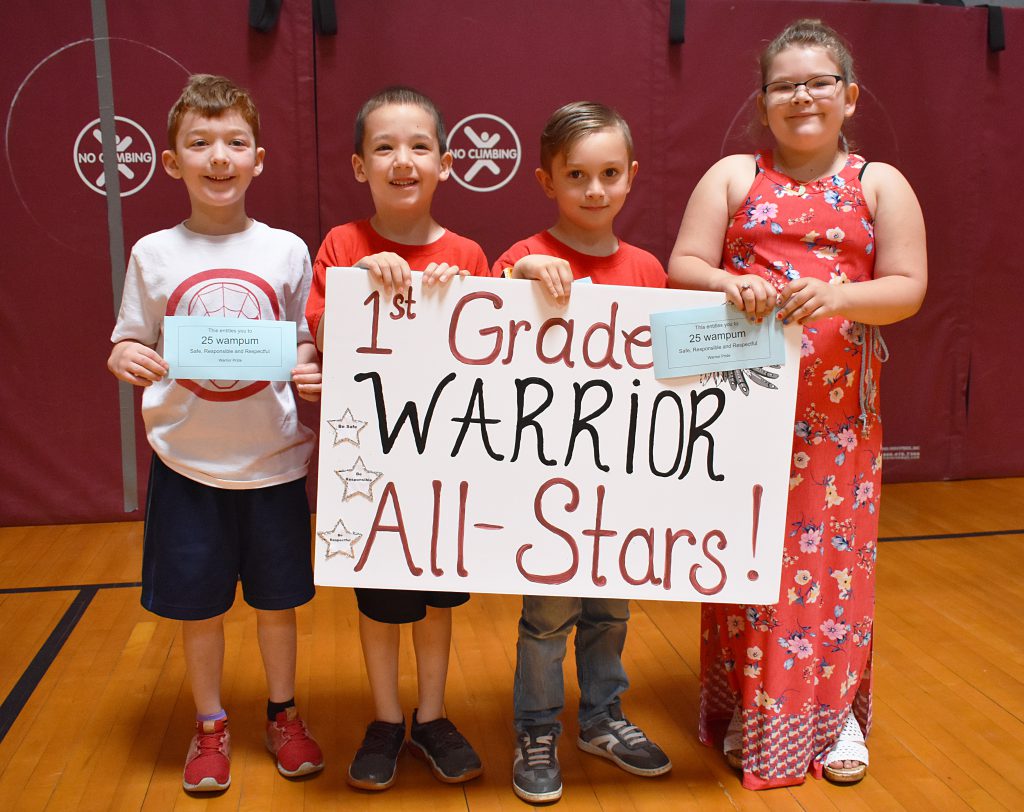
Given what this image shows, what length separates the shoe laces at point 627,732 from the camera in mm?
1882

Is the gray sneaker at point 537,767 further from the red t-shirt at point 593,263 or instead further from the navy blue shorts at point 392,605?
the red t-shirt at point 593,263

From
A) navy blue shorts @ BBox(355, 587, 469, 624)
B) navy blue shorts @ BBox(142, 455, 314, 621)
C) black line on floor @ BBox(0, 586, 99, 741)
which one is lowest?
black line on floor @ BBox(0, 586, 99, 741)

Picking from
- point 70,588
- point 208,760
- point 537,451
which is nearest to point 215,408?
point 537,451

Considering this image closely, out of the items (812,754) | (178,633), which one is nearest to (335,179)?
(178,633)

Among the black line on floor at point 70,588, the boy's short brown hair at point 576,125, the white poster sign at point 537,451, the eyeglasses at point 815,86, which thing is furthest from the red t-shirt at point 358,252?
the black line on floor at point 70,588

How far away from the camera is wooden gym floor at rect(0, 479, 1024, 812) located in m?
1.78

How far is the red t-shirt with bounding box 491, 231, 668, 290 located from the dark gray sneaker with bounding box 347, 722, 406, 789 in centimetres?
91

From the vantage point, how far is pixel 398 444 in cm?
155

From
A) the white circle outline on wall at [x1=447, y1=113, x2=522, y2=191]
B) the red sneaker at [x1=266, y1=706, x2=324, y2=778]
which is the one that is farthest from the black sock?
the white circle outline on wall at [x1=447, y1=113, x2=522, y2=191]

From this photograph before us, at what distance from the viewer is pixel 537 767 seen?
1.78 meters

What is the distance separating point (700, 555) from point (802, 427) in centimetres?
31

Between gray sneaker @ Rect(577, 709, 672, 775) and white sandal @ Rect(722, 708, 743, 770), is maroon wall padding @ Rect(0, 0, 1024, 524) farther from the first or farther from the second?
white sandal @ Rect(722, 708, 743, 770)

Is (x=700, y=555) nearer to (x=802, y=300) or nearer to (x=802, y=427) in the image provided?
(x=802, y=427)

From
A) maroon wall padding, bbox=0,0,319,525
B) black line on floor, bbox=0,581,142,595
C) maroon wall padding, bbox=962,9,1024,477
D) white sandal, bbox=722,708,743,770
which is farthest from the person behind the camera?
maroon wall padding, bbox=962,9,1024,477
